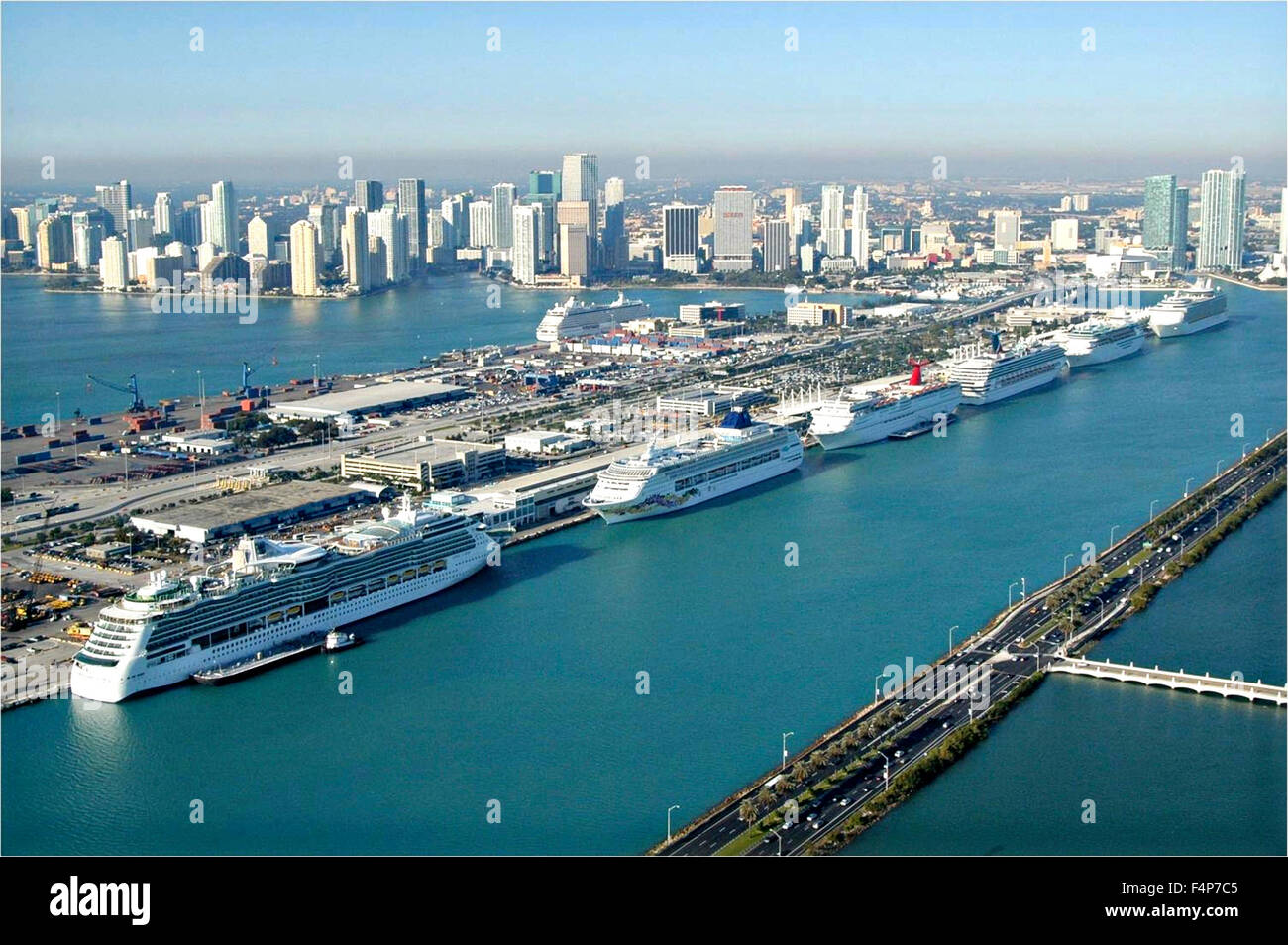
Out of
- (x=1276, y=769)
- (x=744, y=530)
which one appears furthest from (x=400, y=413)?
(x=1276, y=769)

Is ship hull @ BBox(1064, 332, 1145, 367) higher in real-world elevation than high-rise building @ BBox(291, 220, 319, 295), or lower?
lower

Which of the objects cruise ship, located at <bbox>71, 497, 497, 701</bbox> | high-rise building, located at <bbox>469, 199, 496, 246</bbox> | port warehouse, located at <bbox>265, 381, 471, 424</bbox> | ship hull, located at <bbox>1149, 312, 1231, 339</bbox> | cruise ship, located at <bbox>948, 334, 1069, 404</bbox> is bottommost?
cruise ship, located at <bbox>71, 497, 497, 701</bbox>

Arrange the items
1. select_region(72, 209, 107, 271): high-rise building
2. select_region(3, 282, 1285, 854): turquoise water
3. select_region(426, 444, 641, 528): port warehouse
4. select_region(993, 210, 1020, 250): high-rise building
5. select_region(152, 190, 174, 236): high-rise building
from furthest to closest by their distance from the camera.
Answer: select_region(152, 190, 174, 236): high-rise building
select_region(993, 210, 1020, 250): high-rise building
select_region(72, 209, 107, 271): high-rise building
select_region(426, 444, 641, 528): port warehouse
select_region(3, 282, 1285, 854): turquoise water

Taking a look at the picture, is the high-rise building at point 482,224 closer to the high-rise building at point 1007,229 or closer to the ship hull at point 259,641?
the high-rise building at point 1007,229

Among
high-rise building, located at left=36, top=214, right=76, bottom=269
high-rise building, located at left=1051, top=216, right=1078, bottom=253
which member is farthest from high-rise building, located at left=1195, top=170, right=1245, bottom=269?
high-rise building, located at left=36, top=214, right=76, bottom=269

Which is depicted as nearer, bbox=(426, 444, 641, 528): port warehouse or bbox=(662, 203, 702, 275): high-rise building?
bbox=(426, 444, 641, 528): port warehouse

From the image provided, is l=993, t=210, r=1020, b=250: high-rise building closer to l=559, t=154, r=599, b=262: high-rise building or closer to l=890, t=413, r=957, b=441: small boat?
l=559, t=154, r=599, b=262: high-rise building

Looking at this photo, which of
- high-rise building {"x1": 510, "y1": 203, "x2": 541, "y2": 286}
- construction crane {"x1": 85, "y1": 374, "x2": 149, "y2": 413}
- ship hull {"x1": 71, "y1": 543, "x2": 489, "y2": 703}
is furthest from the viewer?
high-rise building {"x1": 510, "y1": 203, "x2": 541, "y2": 286}
